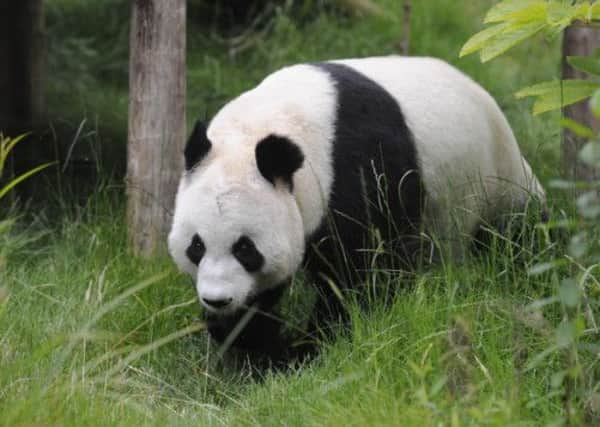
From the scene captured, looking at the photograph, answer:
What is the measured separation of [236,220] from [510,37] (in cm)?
126

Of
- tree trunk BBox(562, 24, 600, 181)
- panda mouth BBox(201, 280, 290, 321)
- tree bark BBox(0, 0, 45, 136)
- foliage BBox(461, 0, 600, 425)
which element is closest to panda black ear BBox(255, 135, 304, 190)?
panda mouth BBox(201, 280, 290, 321)

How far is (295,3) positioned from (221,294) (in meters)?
5.43

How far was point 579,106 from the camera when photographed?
17.8 feet

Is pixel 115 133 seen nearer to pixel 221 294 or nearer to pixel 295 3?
pixel 295 3

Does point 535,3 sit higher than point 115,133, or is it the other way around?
point 535,3

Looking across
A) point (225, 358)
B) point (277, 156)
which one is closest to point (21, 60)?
point (225, 358)

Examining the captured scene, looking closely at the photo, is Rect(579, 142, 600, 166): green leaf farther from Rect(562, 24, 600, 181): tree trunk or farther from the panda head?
Rect(562, 24, 600, 181): tree trunk

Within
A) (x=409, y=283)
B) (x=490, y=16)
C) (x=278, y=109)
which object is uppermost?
(x=490, y=16)

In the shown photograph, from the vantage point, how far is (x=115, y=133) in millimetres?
7227

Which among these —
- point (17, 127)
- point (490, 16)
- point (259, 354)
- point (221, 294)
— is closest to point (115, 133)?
point (17, 127)

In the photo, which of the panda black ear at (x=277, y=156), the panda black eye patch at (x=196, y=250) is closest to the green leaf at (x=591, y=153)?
the panda black ear at (x=277, y=156)

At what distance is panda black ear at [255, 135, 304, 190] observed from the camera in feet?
12.9

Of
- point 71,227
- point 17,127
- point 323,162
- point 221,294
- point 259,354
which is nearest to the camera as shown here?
point 221,294

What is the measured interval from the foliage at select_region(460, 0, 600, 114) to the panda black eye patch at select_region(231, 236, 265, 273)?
114cm
